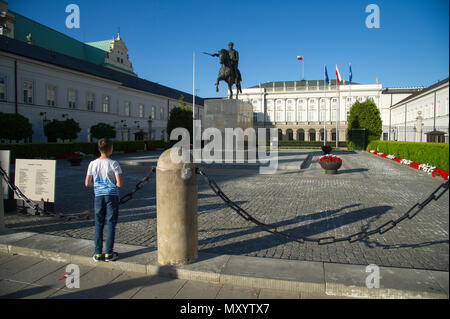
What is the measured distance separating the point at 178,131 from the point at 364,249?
1689 inches

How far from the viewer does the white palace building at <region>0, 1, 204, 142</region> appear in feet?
102

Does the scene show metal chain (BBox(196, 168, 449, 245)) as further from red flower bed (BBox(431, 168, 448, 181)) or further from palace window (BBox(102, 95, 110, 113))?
palace window (BBox(102, 95, 110, 113))

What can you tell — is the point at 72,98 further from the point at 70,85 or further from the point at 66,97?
the point at 70,85

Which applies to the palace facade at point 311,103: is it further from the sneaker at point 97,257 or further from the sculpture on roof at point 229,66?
the sneaker at point 97,257

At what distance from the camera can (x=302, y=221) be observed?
643 cm

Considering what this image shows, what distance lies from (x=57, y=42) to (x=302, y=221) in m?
57.7

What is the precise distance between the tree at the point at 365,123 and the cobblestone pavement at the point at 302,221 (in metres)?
32.2

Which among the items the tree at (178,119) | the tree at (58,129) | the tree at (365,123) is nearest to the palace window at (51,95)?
the tree at (58,129)

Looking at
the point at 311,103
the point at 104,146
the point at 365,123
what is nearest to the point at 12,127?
the point at 104,146

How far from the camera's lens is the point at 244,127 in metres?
19.8

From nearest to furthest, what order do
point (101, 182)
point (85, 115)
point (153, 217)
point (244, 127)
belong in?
point (101, 182) < point (153, 217) < point (244, 127) < point (85, 115)

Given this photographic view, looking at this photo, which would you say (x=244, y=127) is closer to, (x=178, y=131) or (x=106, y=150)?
(x=106, y=150)

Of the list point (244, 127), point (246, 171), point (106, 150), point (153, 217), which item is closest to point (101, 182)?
point (106, 150)

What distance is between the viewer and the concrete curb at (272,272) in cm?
332
